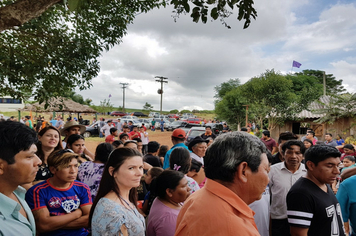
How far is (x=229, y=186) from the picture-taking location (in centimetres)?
133

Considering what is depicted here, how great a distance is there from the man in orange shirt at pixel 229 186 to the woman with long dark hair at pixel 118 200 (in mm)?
733

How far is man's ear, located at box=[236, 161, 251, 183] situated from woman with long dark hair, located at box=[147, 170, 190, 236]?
124 centimetres

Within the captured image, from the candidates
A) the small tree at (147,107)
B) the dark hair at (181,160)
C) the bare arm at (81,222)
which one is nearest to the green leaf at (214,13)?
the dark hair at (181,160)

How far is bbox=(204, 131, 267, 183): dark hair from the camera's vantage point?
4.33ft

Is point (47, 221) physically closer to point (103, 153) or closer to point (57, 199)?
point (57, 199)

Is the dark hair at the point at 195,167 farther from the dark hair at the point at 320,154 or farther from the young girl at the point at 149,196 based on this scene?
the dark hair at the point at 320,154

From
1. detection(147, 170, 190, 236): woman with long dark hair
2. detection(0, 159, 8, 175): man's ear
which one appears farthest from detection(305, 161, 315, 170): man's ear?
detection(0, 159, 8, 175): man's ear

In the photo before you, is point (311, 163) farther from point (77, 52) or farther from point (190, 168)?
point (77, 52)

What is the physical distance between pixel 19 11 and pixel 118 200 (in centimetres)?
275

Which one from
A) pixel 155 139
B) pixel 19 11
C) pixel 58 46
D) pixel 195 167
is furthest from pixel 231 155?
pixel 155 139

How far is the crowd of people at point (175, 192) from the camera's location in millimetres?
1312

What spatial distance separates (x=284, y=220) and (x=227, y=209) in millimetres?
2519

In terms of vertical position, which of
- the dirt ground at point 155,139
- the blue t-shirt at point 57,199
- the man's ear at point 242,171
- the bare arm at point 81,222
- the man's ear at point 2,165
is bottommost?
the dirt ground at point 155,139

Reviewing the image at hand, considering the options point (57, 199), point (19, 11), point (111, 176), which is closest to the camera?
point (111, 176)
